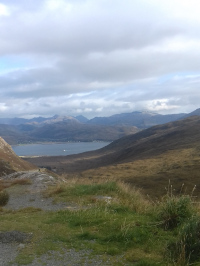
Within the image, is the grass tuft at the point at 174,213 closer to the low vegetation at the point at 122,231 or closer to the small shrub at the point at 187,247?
the low vegetation at the point at 122,231

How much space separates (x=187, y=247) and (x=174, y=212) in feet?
8.31

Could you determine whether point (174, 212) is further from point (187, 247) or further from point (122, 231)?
point (187, 247)

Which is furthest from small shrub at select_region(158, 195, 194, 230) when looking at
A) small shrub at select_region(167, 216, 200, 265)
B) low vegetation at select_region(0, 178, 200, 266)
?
small shrub at select_region(167, 216, 200, 265)

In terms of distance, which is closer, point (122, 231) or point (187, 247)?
point (187, 247)

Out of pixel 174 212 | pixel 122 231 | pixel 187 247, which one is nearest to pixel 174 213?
pixel 174 212

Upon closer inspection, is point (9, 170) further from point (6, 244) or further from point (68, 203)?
point (6, 244)

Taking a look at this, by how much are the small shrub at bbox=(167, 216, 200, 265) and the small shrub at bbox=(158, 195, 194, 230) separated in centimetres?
187

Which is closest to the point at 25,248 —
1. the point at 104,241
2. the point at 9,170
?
the point at 104,241

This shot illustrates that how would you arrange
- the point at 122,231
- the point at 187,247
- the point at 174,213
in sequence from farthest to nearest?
the point at 174,213
the point at 122,231
the point at 187,247

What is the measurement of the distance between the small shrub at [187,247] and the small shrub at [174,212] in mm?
1870

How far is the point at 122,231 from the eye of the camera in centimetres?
740

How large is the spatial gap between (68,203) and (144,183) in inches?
673

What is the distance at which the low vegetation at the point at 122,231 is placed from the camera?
598 cm

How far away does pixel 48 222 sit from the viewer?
29.8 feet
